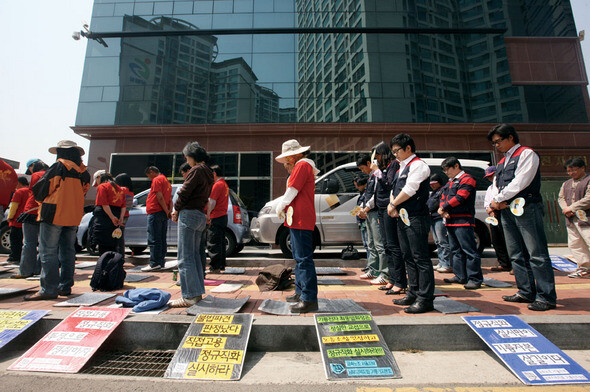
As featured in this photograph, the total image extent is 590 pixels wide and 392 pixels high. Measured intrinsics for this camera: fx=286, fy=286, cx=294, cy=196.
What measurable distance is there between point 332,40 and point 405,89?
4.05 meters

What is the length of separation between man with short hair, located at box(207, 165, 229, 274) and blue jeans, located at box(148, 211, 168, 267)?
97 cm

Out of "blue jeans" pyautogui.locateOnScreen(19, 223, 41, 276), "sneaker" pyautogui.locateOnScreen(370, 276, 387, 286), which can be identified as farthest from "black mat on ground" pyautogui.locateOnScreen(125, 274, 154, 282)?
"sneaker" pyautogui.locateOnScreen(370, 276, 387, 286)

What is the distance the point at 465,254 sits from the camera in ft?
14.0

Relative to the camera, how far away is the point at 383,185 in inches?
157

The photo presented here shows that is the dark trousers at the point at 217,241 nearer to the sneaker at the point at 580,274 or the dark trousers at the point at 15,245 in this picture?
the dark trousers at the point at 15,245

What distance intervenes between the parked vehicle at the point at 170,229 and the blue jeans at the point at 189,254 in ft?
11.2

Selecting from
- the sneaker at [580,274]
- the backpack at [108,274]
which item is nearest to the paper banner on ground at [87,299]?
the backpack at [108,274]

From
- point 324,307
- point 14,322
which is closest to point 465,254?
point 324,307

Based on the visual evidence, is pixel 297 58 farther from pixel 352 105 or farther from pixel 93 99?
pixel 93 99

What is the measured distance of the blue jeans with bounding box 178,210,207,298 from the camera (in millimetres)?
3168

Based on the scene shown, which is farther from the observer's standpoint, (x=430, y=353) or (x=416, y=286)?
(x=416, y=286)

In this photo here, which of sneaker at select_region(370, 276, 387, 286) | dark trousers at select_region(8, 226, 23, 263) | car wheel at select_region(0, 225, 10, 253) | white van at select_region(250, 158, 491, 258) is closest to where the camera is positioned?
sneaker at select_region(370, 276, 387, 286)

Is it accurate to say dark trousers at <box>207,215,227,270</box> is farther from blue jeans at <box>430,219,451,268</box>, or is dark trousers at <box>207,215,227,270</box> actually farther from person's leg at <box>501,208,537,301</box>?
person's leg at <box>501,208,537,301</box>

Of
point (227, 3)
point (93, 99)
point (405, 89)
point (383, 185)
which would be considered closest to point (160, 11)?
point (227, 3)
